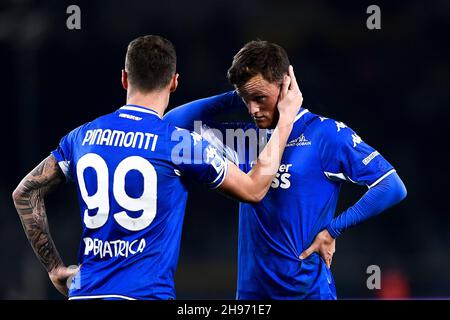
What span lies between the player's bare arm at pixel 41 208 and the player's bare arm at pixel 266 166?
34.0 inches

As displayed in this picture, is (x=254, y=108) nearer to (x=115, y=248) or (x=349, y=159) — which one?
(x=349, y=159)

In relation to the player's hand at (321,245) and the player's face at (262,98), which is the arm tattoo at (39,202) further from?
the player's hand at (321,245)

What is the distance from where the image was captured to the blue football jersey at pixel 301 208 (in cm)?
431

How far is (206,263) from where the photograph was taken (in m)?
10.5

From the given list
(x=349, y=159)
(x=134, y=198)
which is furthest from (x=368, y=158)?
(x=134, y=198)

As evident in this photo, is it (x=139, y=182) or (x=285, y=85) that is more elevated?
(x=285, y=85)

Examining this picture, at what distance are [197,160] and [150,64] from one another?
1.62 feet

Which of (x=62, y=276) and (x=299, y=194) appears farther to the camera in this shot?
(x=299, y=194)

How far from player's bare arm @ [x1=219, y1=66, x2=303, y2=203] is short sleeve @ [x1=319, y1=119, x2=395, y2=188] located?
0.87ft

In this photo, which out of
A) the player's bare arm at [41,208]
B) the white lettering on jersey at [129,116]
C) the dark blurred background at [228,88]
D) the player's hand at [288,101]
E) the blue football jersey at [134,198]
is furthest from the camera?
the dark blurred background at [228,88]

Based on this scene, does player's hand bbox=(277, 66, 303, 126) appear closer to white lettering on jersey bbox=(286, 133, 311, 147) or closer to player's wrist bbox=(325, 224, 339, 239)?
white lettering on jersey bbox=(286, 133, 311, 147)

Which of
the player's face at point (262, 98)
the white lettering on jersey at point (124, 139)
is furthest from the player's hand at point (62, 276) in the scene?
the player's face at point (262, 98)

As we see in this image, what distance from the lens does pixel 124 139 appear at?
368 cm

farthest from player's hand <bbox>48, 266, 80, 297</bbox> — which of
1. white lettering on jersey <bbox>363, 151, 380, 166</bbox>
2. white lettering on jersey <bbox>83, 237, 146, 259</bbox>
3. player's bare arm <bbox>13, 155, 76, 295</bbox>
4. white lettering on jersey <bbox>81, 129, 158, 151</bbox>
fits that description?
white lettering on jersey <bbox>363, 151, 380, 166</bbox>
